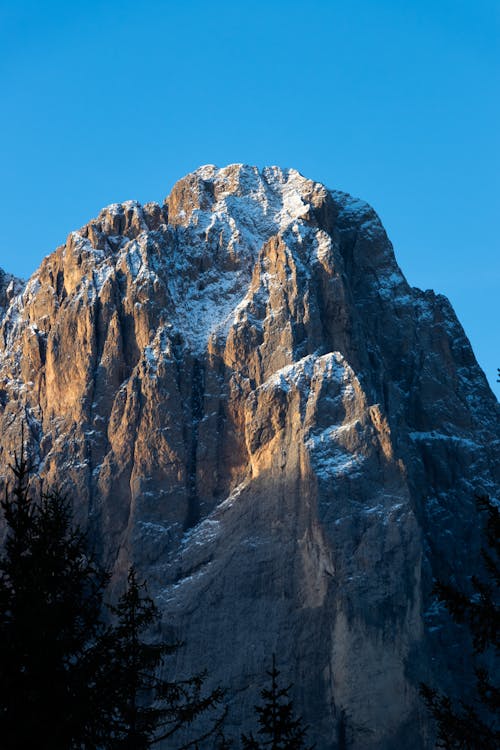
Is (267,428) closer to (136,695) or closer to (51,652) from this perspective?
(136,695)

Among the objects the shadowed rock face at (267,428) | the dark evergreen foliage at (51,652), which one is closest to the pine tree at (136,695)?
the dark evergreen foliage at (51,652)

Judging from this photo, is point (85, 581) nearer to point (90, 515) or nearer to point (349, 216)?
point (90, 515)

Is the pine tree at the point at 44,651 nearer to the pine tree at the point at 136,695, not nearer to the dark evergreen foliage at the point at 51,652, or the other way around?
the dark evergreen foliage at the point at 51,652

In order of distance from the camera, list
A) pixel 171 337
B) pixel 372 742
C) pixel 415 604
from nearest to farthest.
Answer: pixel 372 742 → pixel 415 604 → pixel 171 337

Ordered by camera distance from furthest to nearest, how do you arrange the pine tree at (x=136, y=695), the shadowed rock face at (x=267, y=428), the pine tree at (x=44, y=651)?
the shadowed rock face at (x=267, y=428), the pine tree at (x=136, y=695), the pine tree at (x=44, y=651)

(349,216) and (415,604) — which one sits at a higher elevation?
(349,216)

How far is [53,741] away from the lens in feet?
65.9

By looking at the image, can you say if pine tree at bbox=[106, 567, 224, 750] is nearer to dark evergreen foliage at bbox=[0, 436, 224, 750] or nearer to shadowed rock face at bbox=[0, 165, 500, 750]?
dark evergreen foliage at bbox=[0, 436, 224, 750]

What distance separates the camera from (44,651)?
2052 centimetres

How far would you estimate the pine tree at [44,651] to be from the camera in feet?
66.4

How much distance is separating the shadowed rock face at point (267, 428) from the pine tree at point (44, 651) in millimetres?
83668

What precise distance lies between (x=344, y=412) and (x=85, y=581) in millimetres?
92869

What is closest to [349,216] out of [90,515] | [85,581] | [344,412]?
[344,412]

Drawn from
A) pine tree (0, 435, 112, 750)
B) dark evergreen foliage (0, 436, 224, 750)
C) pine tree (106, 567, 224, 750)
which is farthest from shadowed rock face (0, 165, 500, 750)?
pine tree (0, 435, 112, 750)
